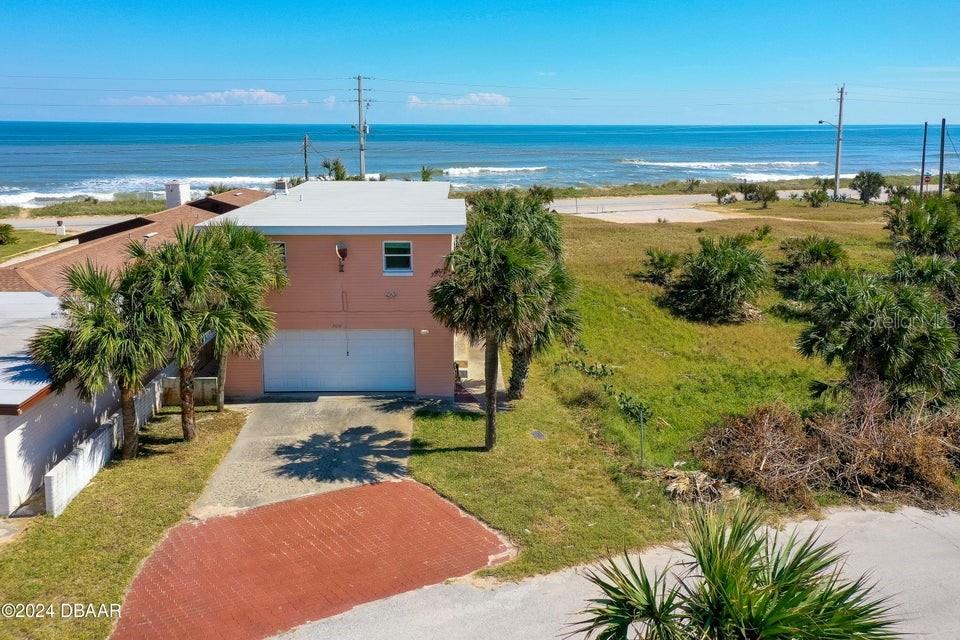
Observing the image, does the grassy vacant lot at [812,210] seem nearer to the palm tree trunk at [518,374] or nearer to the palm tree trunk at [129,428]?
the palm tree trunk at [518,374]

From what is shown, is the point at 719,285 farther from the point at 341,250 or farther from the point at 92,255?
the point at 92,255

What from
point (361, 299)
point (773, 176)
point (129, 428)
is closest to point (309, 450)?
point (129, 428)

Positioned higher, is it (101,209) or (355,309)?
(101,209)

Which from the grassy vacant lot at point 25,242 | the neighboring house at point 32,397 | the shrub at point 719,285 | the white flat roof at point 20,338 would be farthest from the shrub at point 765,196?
the white flat roof at point 20,338

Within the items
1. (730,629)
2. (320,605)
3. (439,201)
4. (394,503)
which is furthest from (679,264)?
(730,629)

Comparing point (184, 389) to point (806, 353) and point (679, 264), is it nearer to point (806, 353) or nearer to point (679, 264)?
point (806, 353)
